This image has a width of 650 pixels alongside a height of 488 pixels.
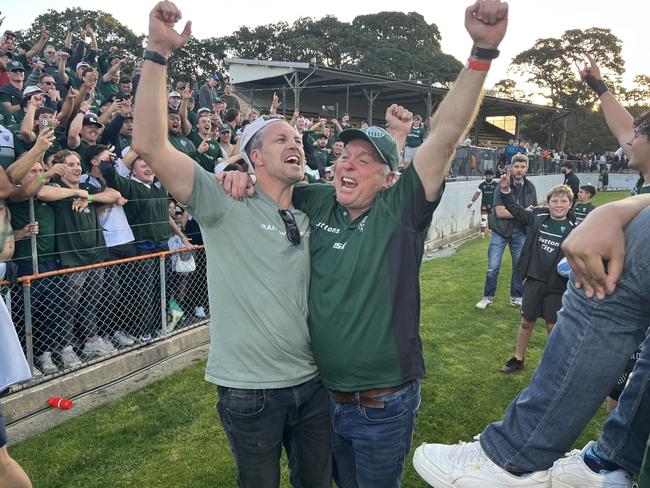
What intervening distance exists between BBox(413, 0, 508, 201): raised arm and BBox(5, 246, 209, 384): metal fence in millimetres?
3953

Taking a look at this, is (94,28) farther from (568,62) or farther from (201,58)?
(568,62)

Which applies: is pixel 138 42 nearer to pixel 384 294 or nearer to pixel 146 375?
pixel 146 375

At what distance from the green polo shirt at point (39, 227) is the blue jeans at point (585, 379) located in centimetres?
451

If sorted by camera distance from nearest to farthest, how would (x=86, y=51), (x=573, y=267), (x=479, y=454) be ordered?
(x=573, y=267) < (x=479, y=454) < (x=86, y=51)

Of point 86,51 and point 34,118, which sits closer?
point 34,118

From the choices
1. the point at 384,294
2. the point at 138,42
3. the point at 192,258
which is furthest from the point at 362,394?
the point at 138,42

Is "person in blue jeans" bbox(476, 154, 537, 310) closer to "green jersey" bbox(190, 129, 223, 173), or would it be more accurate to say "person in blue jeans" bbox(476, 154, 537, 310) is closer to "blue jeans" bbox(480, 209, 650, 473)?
"green jersey" bbox(190, 129, 223, 173)

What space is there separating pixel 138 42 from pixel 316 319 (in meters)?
34.9

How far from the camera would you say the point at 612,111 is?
11.8 feet

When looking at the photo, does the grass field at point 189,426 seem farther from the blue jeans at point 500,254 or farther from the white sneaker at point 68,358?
the blue jeans at point 500,254

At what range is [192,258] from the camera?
625 cm

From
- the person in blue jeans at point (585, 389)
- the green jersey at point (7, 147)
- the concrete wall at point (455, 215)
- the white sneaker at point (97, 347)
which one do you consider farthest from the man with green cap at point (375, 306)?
the concrete wall at point (455, 215)

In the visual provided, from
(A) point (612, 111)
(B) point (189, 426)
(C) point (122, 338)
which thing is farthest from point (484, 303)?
(C) point (122, 338)

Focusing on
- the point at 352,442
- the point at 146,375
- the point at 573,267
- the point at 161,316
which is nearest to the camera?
the point at 573,267
